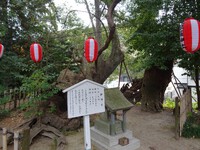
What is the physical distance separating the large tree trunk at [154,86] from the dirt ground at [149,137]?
0.84 m

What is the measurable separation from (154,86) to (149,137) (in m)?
3.17

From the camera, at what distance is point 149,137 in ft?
17.7

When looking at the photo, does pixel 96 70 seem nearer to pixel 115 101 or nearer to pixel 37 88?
pixel 37 88

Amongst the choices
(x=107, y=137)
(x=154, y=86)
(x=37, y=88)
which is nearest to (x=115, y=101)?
(x=107, y=137)

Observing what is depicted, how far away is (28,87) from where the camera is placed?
5492mm

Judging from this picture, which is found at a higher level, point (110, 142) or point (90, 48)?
point (90, 48)

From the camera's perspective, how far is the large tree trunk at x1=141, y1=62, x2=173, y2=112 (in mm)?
7941

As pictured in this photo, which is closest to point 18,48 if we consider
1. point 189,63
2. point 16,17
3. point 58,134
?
point 16,17

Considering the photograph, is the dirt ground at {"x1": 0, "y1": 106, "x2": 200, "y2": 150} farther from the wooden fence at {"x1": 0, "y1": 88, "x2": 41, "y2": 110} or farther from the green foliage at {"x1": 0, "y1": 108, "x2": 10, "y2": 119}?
the wooden fence at {"x1": 0, "y1": 88, "x2": 41, "y2": 110}

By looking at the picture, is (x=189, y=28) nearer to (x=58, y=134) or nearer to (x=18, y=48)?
(x=58, y=134)

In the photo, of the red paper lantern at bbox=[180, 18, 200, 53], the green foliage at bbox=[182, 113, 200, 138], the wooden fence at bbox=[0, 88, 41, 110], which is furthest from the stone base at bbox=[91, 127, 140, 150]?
the wooden fence at bbox=[0, 88, 41, 110]

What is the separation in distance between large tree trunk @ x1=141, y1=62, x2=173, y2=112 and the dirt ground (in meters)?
0.84

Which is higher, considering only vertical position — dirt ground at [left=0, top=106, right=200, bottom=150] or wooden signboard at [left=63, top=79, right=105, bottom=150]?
wooden signboard at [left=63, top=79, right=105, bottom=150]

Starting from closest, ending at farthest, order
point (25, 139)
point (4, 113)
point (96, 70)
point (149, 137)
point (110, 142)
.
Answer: point (25, 139) < point (110, 142) < point (149, 137) < point (4, 113) < point (96, 70)
